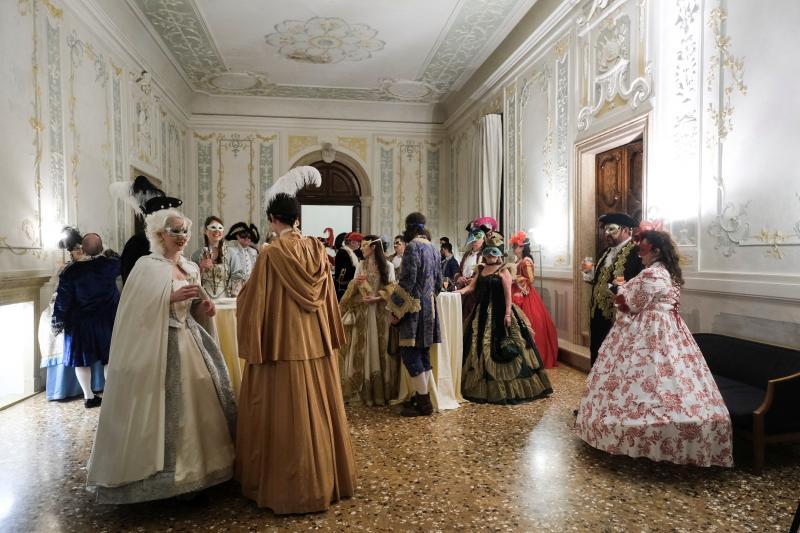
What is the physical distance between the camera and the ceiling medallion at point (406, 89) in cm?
933

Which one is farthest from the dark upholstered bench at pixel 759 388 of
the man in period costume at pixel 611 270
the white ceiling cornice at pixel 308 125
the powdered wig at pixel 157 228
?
the white ceiling cornice at pixel 308 125

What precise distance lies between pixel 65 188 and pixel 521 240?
16.3 ft

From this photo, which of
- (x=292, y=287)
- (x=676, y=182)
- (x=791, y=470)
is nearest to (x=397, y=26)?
(x=676, y=182)

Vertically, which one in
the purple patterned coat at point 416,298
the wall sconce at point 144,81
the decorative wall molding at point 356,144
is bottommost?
the purple patterned coat at point 416,298

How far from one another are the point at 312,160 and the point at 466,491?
9.03m

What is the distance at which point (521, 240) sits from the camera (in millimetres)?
6027

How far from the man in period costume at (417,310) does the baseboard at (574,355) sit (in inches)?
79.8

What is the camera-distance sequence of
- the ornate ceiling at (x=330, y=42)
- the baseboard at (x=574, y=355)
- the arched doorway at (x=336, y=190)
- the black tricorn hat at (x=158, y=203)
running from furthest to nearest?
the arched doorway at (x=336, y=190) → the ornate ceiling at (x=330, y=42) → the baseboard at (x=574, y=355) → the black tricorn hat at (x=158, y=203)

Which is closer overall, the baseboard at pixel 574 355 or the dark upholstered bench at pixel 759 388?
the dark upholstered bench at pixel 759 388

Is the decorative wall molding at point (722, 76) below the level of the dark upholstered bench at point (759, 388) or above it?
above

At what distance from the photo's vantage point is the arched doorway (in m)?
10.8

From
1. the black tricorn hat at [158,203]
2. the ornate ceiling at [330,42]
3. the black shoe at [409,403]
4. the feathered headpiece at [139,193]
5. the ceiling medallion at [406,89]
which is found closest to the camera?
the black tricorn hat at [158,203]

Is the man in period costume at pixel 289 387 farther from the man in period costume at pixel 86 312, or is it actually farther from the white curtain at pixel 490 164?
the white curtain at pixel 490 164

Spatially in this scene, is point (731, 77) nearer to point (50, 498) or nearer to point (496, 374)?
point (496, 374)
